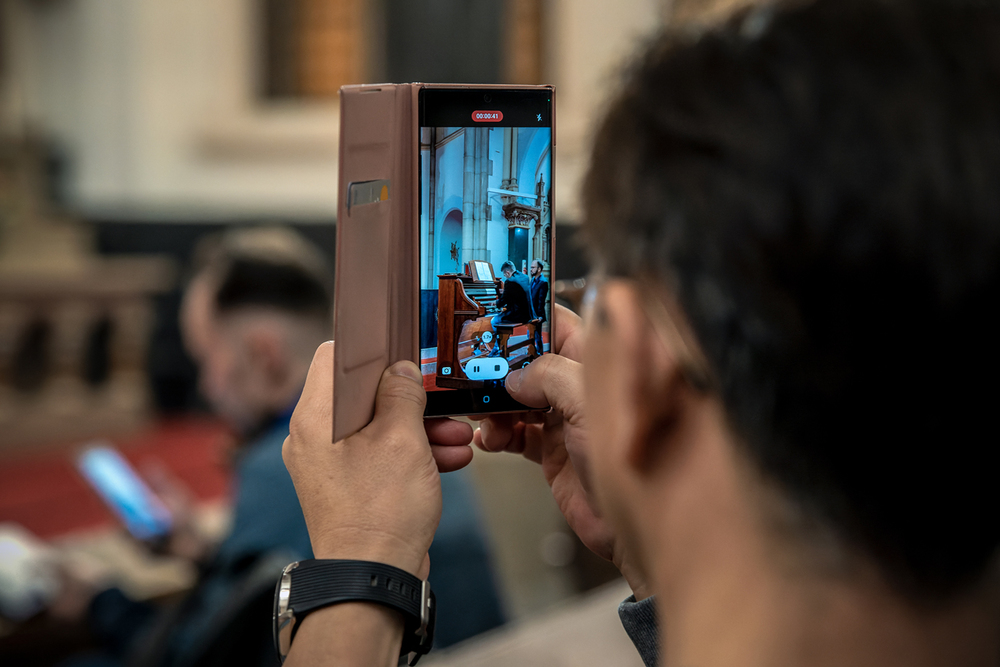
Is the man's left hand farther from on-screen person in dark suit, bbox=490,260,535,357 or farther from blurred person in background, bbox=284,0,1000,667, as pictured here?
blurred person in background, bbox=284,0,1000,667

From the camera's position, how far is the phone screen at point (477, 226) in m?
0.77

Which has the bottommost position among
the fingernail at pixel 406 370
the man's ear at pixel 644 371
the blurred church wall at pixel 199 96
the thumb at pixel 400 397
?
the thumb at pixel 400 397

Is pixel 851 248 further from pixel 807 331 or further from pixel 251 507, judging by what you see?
pixel 251 507

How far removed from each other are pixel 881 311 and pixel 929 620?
0.17 meters

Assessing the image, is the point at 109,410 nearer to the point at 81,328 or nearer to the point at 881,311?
the point at 81,328

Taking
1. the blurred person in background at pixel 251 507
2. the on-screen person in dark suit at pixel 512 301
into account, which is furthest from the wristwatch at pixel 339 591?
the blurred person in background at pixel 251 507

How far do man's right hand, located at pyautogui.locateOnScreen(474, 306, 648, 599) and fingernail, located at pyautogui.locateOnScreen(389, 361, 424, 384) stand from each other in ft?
0.29

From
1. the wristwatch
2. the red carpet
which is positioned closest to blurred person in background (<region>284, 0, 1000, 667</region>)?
the wristwatch

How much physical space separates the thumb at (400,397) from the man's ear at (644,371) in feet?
1.00

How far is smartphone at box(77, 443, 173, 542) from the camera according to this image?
1.95 metres

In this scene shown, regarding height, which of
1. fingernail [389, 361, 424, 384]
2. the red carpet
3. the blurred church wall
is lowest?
the red carpet

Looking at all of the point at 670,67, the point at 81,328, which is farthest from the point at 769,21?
the point at 81,328

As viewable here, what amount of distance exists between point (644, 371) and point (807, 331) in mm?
95

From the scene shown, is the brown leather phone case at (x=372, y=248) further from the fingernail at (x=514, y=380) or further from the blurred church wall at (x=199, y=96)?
the blurred church wall at (x=199, y=96)
